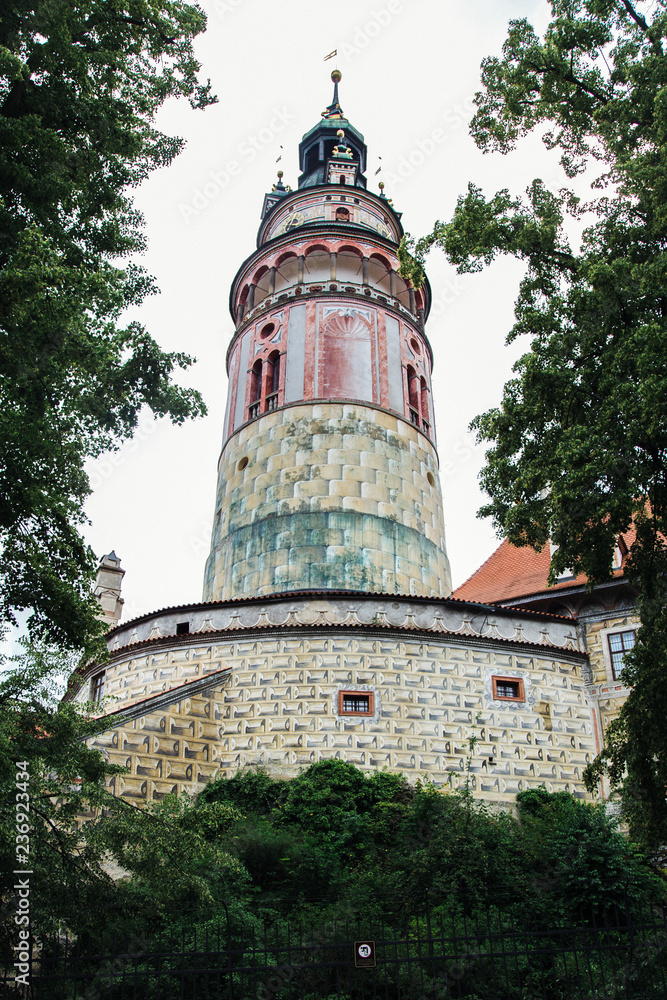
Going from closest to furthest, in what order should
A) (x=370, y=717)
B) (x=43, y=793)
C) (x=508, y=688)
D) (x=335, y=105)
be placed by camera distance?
(x=43, y=793)
(x=370, y=717)
(x=508, y=688)
(x=335, y=105)

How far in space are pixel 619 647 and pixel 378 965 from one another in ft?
29.1

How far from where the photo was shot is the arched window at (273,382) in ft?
70.2

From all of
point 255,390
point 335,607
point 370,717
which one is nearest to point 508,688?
point 370,717

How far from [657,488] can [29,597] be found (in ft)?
22.3

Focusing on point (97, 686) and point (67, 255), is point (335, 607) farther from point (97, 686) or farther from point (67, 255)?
point (67, 255)

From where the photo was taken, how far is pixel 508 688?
15477mm

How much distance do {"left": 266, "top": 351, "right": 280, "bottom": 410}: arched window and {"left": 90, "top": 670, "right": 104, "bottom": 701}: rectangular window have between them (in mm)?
7673

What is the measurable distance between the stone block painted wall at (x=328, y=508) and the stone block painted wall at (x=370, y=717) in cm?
324

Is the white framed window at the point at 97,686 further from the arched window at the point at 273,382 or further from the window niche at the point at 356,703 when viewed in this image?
the arched window at the point at 273,382

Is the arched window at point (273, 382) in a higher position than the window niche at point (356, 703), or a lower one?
higher

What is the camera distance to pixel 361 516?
19.3m

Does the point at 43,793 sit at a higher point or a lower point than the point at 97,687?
lower

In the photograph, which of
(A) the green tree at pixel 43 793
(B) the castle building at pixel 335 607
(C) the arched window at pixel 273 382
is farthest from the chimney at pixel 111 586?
(A) the green tree at pixel 43 793

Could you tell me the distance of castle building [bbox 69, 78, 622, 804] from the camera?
14.3 meters
